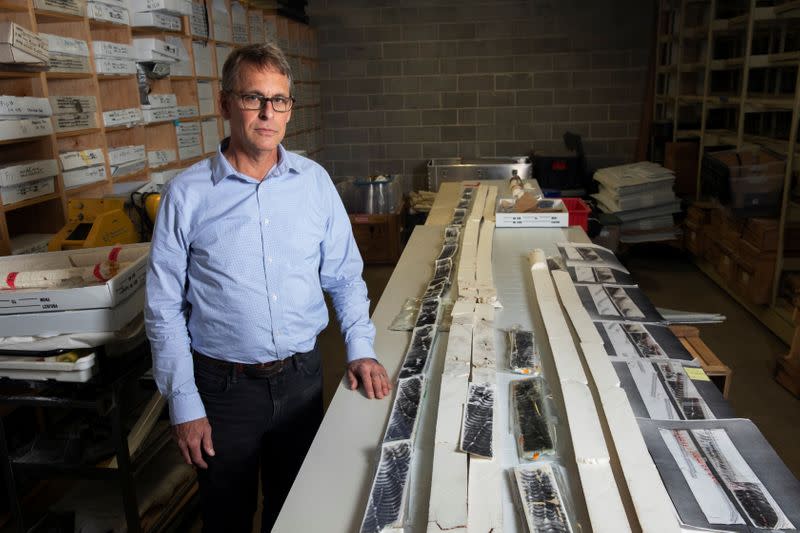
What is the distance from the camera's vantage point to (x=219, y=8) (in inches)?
212

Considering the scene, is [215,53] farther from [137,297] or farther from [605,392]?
[605,392]

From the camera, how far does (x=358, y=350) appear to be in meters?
1.77

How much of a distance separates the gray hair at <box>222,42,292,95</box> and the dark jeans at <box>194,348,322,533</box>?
0.75 metres

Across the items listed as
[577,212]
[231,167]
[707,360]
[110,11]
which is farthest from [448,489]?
[110,11]

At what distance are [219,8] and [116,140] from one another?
5.89 ft

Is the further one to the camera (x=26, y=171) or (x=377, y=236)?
(x=377, y=236)

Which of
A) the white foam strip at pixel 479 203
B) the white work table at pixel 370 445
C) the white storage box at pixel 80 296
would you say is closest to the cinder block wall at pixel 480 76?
the white foam strip at pixel 479 203

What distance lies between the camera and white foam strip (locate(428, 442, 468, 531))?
3.65 feet

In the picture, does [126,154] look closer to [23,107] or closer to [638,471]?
[23,107]

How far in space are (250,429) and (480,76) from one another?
6.64 metres

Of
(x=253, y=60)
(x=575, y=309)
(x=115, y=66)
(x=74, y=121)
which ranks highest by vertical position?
(x=115, y=66)

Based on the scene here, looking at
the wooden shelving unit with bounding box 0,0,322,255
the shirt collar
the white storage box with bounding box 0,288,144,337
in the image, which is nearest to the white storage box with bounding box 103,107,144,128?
the wooden shelving unit with bounding box 0,0,322,255

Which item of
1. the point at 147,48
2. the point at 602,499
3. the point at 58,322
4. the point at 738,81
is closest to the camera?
the point at 602,499

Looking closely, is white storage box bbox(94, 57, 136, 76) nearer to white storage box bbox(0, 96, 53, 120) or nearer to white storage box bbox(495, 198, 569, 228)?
white storage box bbox(0, 96, 53, 120)
